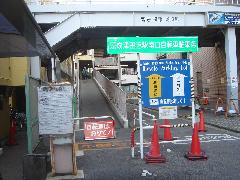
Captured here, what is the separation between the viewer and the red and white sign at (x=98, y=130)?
1194 centimetres

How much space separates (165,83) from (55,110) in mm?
3265

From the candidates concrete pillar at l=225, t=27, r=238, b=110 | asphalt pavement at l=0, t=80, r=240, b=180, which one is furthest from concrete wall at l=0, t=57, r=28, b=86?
concrete pillar at l=225, t=27, r=238, b=110

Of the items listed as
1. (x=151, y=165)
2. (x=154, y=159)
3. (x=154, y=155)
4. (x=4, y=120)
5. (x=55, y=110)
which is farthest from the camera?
(x=4, y=120)

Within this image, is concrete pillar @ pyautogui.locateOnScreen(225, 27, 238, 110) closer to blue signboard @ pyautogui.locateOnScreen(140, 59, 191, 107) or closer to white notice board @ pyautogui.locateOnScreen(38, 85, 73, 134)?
blue signboard @ pyautogui.locateOnScreen(140, 59, 191, 107)

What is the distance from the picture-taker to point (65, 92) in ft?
27.7

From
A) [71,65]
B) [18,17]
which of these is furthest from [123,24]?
[71,65]

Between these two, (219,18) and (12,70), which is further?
(219,18)

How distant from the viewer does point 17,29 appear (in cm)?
706

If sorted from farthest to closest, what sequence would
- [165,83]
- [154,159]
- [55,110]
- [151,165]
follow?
[165,83], [154,159], [151,165], [55,110]

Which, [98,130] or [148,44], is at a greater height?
[148,44]

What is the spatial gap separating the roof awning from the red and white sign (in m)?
2.69

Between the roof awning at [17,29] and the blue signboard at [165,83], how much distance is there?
289 centimetres

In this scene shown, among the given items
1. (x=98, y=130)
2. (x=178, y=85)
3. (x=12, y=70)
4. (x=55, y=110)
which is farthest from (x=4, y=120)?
(x=178, y=85)

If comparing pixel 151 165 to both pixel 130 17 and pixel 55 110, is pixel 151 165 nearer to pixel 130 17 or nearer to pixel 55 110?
pixel 55 110
